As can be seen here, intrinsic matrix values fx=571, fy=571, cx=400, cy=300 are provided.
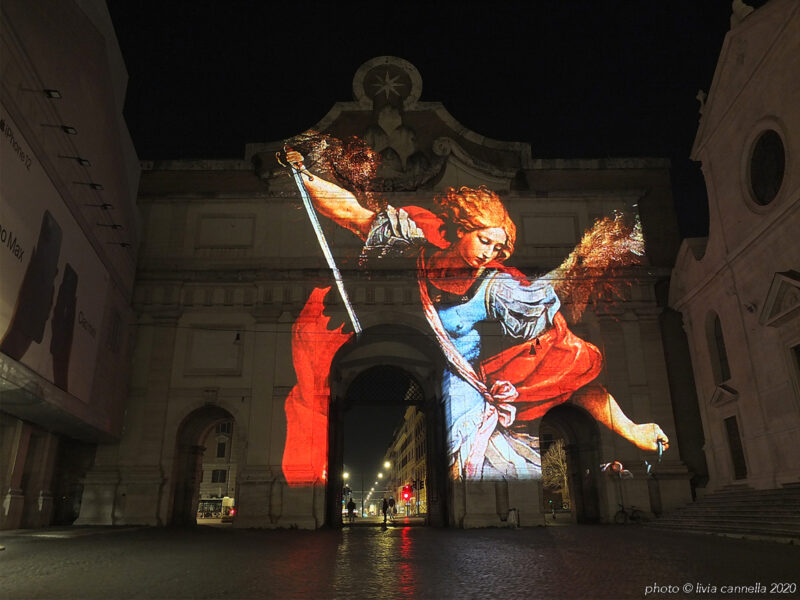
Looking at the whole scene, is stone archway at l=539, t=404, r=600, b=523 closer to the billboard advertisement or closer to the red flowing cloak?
the red flowing cloak

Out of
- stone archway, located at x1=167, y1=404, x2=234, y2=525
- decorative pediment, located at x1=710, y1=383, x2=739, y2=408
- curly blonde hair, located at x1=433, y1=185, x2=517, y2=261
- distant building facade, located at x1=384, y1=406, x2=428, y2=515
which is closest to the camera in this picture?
decorative pediment, located at x1=710, y1=383, x2=739, y2=408

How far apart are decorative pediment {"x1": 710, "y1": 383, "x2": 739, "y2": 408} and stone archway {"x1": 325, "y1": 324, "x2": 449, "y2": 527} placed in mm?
10788

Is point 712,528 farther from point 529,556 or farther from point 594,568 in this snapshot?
point 594,568

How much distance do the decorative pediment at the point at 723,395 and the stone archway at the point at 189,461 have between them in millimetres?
19581

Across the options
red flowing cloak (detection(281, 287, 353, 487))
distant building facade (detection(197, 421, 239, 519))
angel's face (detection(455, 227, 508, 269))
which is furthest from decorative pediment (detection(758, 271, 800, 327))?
distant building facade (detection(197, 421, 239, 519))

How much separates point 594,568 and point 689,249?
57.0ft

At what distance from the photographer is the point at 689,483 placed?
73.6 ft

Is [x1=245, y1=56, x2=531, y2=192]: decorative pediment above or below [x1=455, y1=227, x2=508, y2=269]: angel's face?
above

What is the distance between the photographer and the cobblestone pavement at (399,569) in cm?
735

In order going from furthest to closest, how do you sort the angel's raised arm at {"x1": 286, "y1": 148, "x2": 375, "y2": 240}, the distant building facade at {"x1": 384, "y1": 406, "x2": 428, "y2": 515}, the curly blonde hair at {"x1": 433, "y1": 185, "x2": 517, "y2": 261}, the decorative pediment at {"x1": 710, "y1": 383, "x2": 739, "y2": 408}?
the distant building facade at {"x1": 384, "y1": 406, "x2": 428, "y2": 515} < the curly blonde hair at {"x1": 433, "y1": 185, "x2": 517, "y2": 261} < the angel's raised arm at {"x1": 286, "y1": 148, "x2": 375, "y2": 240} < the decorative pediment at {"x1": 710, "y1": 383, "x2": 739, "y2": 408}

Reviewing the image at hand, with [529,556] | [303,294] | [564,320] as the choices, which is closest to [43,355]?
[303,294]

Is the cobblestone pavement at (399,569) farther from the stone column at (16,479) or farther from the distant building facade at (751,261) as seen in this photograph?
the distant building facade at (751,261)

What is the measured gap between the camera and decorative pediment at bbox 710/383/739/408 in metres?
20.1

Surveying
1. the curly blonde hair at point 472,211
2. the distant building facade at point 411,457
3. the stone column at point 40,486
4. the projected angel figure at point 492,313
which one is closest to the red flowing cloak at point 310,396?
the projected angel figure at point 492,313
